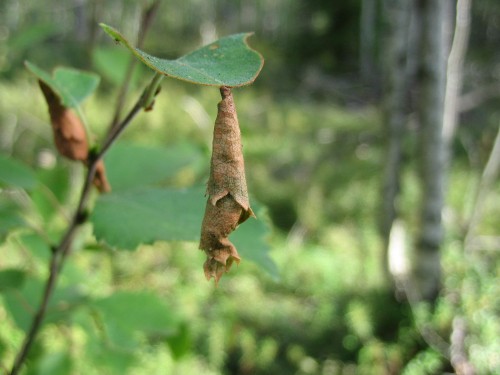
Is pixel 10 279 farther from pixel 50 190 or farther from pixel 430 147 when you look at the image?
pixel 430 147

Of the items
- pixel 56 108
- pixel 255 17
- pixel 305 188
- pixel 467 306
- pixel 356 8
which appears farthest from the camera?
pixel 255 17

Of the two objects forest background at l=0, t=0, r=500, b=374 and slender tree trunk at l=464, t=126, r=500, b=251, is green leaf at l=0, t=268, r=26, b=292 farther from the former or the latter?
slender tree trunk at l=464, t=126, r=500, b=251

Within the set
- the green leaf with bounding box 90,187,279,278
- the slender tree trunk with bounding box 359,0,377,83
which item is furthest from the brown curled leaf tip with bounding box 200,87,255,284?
the slender tree trunk with bounding box 359,0,377,83

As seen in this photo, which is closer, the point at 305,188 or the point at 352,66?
the point at 305,188

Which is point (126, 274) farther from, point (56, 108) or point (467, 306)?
point (56, 108)

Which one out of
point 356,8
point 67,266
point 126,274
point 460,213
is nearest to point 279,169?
point 460,213

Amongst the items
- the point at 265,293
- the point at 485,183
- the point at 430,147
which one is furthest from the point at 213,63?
the point at 265,293

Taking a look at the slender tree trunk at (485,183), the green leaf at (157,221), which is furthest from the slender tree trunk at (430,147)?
the green leaf at (157,221)

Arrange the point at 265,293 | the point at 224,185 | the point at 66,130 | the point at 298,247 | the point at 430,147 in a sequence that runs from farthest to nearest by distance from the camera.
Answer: the point at 298,247
the point at 265,293
the point at 430,147
the point at 66,130
the point at 224,185
